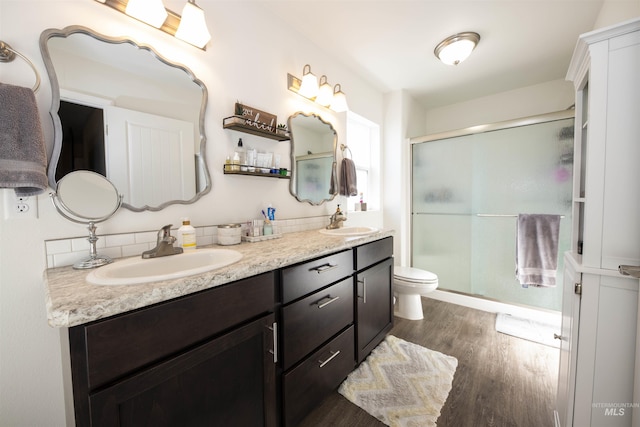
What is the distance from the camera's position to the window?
9.46 feet

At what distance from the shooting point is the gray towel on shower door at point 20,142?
0.77 m

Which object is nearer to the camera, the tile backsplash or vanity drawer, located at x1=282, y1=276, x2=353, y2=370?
the tile backsplash

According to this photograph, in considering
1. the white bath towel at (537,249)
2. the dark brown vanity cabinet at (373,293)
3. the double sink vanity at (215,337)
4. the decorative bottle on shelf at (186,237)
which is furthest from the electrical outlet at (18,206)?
the white bath towel at (537,249)

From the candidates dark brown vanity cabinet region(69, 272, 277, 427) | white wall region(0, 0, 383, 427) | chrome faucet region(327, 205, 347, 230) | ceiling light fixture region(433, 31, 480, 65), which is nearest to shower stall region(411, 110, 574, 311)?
ceiling light fixture region(433, 31, 480, 65)

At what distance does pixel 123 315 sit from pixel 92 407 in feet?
0.69

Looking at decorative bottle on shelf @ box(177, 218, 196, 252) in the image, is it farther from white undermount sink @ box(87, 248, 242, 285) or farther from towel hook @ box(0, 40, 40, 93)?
towel hook @ box(0, 40, 40, 93)

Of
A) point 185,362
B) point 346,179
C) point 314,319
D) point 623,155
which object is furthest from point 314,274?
point 346,179

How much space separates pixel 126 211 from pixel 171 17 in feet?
3.15

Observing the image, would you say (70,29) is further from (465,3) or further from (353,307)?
(465,3)

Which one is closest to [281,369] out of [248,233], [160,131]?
[248,233]

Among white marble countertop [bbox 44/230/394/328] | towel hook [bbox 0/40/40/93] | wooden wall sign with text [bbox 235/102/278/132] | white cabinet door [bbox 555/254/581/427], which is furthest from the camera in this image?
wooden wall sign with text [bbox 235/102/278/132]

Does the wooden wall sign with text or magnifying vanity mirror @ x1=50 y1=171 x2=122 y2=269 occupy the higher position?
the wooden wall sign with text

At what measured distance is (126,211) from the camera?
113cm

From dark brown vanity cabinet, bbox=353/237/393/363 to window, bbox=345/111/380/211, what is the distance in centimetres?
115
